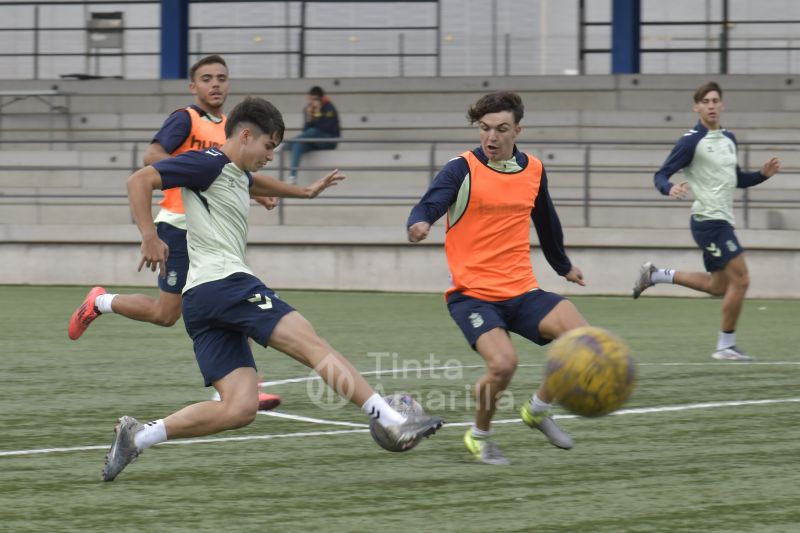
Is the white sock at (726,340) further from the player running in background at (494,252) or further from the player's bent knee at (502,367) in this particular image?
the player's bent knee at (502,367)

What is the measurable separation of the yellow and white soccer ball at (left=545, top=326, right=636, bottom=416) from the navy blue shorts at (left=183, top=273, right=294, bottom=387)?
4.13 ft

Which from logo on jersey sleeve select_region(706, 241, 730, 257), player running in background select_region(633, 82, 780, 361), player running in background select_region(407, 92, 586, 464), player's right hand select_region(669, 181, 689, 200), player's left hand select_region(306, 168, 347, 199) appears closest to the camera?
player running in background select_region(407, 92, 586, 464)

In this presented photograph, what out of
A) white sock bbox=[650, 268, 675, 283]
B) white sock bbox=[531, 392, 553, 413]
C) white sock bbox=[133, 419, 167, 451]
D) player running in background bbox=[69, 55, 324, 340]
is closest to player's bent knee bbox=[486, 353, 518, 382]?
white sock bbox=[531, 392, 553, 413]

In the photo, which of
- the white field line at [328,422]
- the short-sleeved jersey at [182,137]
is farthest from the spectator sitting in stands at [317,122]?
the white field line at [328,422]

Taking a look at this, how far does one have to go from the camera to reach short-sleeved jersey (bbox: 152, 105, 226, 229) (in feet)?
27.9

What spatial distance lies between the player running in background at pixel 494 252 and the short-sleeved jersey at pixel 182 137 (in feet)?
7.91

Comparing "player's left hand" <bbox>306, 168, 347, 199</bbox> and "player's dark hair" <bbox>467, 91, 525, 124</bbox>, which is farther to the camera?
"player's left hand" <bbox>306, 168, 347, 199</bbox>

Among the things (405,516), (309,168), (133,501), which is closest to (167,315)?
(133,501)

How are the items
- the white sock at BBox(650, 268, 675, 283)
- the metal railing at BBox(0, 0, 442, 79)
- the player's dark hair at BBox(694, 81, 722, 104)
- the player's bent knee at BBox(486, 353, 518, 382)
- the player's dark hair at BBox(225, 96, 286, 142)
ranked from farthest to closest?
the metal railing at BBox(0, 0, 442, 79) → the white sock at BBox(650, 268, 675, 283) → the player's dark hair at BBox(694, 81, 722, 104) → the player's bent knee at BBox(486, 353, 518, 382) → the player's dark hair at BBox(225, 96, 286, 142)

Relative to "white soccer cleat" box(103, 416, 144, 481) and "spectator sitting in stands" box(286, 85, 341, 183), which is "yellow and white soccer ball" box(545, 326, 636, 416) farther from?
"spectator sitting in stands" box(286, 85, 341, 183)

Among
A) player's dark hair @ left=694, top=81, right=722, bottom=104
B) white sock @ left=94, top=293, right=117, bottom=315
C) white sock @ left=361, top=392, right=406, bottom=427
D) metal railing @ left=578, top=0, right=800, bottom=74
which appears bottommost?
white sock @ left=361, top=392, right=406, bottom=427

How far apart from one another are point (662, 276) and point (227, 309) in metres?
6.79

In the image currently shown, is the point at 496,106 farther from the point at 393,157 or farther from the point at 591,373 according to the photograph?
the point at 393,157

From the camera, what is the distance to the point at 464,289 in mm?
6684
